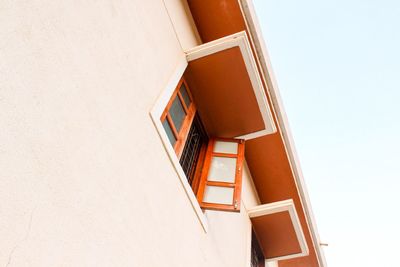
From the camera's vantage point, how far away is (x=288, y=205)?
195 inches

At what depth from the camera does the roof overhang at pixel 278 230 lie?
16.7ft

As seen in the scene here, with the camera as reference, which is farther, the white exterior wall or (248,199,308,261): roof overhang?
(248,199,308,261): roof overhang

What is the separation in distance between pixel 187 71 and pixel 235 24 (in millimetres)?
1046

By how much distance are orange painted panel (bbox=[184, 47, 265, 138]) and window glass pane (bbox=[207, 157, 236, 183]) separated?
1.60 feet

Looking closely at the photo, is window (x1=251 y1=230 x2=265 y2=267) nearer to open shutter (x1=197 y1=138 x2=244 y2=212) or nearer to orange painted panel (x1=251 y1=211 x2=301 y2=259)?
orange painted panel (x1=251 y1=211 x2=301 y2=259)

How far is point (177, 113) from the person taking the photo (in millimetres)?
3504

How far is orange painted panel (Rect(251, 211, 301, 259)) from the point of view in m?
5.27

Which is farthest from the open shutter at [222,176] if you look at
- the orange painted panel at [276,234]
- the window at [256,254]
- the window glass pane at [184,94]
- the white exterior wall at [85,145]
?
the window at [256,254]

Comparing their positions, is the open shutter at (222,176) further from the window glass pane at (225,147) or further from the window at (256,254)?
the window at (256,254)

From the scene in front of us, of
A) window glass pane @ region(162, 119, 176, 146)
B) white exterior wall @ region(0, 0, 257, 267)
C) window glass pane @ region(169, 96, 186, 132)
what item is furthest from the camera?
window glass pane @ region(169, 96, 186, 132)

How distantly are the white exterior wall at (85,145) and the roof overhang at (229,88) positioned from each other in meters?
0.81

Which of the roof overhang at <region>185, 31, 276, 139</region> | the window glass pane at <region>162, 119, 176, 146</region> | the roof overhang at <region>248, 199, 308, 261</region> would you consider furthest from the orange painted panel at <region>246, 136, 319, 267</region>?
the window glass pane at <region>162, 119, 176, 146</region>

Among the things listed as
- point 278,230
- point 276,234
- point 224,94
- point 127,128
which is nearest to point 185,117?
point 224,94

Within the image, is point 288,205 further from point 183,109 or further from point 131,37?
point 131,37
